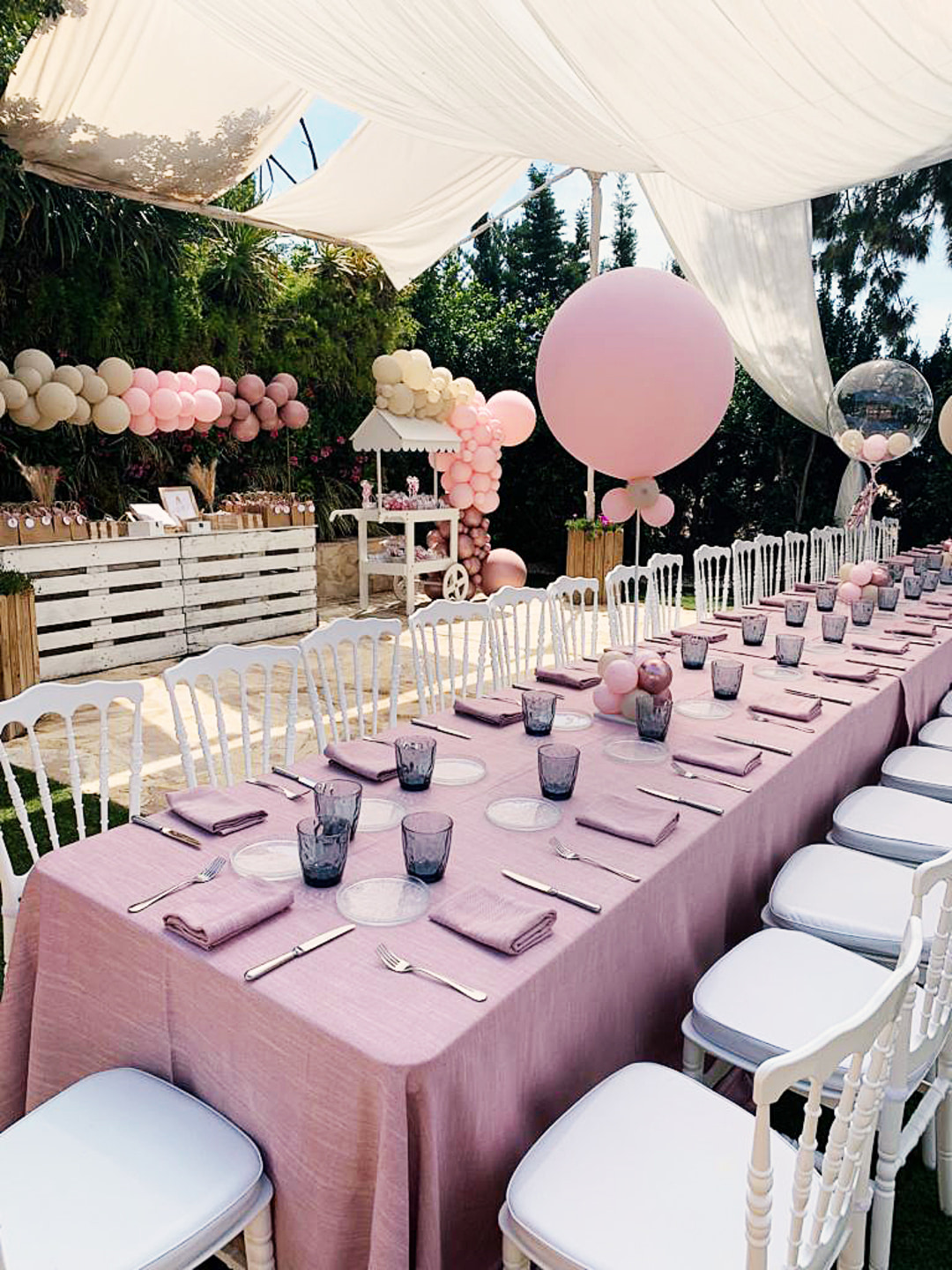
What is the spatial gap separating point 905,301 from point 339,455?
17.8 feet

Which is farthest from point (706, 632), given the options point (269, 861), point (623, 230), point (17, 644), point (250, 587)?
point (623, 230)

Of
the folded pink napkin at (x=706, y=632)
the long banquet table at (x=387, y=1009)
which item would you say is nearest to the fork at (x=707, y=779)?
the long banquet table at (x=387, y=1009)

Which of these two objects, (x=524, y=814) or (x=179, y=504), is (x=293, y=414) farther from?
(x=524, y=814)

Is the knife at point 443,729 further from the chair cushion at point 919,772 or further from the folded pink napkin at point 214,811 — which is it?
the chair cushion at point 919,772

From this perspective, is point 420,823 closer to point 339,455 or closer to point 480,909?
point 480,909

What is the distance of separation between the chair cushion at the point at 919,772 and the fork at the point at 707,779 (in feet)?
3.35

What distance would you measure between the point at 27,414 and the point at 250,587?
68.7 inches

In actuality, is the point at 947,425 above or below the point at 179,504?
above

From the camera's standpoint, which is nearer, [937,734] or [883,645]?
[937,734]

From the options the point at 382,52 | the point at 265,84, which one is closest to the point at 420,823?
the point at 382,52

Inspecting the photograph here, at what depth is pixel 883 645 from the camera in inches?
134

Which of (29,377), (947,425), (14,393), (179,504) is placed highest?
(29,377)

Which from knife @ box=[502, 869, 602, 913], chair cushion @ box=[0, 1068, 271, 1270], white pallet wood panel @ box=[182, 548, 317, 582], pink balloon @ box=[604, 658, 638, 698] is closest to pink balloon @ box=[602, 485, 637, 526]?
pink balloon @ box=[604, 658, 638, 698]

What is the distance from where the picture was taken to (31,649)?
4.51 metres
